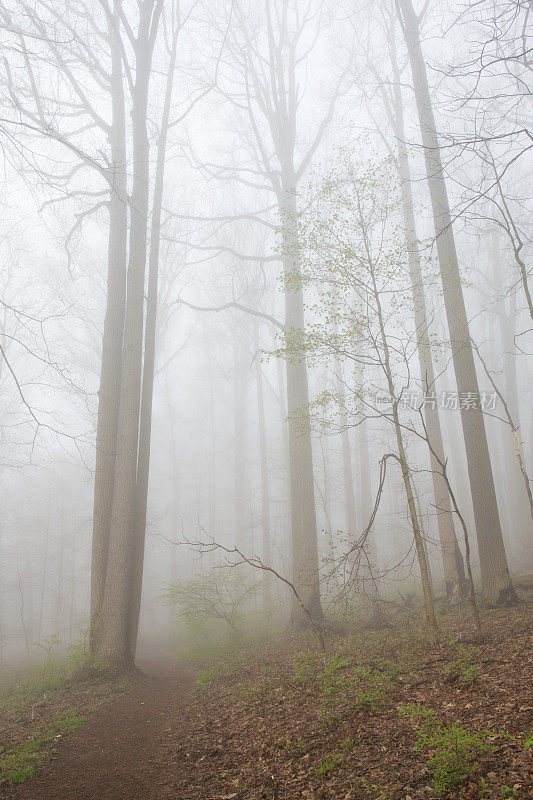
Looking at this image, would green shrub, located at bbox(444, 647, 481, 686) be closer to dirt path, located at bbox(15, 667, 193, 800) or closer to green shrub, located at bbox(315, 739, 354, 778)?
green shrub, located at bbox(315, 739, 354, 778)

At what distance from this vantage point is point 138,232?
9453mm

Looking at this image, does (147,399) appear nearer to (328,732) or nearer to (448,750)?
(328,732)

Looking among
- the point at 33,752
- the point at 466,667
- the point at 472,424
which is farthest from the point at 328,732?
the point at 472,424

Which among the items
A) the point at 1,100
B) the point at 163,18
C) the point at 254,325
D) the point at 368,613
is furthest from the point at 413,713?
the point at 254,325

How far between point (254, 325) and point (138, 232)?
11.6m

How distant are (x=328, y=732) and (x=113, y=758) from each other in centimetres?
204

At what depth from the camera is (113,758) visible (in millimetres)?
4168

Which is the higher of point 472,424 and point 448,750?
point 472,424

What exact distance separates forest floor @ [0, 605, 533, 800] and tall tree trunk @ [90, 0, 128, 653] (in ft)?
6.51

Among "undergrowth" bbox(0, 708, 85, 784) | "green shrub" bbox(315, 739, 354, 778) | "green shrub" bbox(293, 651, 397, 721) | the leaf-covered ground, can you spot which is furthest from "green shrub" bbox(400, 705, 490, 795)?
"undergrowth" bbox(0, 708, 85, 784)

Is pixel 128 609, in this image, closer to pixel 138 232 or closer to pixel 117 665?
pixel 117 665

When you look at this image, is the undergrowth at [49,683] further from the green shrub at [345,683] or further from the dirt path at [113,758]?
the green shrub at [345,683]

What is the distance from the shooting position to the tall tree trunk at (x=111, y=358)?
793 cm

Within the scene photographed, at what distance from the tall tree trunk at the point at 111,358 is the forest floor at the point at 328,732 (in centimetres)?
198
